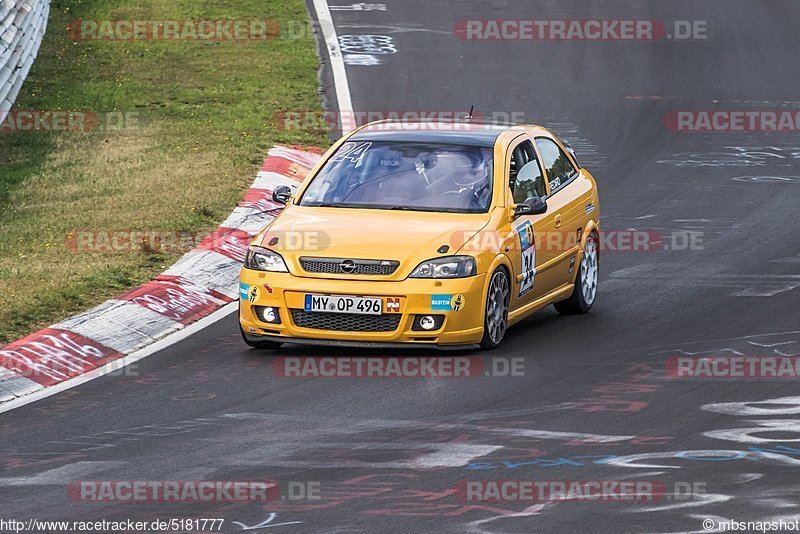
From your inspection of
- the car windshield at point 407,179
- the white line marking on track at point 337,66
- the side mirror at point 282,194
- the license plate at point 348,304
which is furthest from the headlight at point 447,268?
the white line marking on track at point 337,66

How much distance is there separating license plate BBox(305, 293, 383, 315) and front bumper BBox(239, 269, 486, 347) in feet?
0.11

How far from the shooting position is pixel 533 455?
8.73 meters

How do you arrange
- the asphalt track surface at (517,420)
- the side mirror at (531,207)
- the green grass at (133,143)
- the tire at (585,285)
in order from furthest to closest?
the green grass at (133,143)
the tire at (585,285)
the side mirror at (531,207)
the asphalt track surface at (517,420)

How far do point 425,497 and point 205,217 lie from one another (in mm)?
8084

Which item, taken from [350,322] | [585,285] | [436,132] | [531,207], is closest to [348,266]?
[350,322]

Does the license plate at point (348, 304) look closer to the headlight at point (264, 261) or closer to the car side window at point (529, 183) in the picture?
the headlight at point (264, 261)

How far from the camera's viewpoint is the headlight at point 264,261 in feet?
37.7

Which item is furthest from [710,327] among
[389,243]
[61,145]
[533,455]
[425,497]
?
[61,145]

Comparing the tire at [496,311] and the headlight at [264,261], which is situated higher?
the headlight at [264,261]

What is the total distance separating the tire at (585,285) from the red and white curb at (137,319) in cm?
276

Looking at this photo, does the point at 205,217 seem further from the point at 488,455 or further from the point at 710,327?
the point at 488,455

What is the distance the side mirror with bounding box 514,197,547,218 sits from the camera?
1199cm

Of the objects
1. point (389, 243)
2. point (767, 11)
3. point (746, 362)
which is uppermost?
point (767, 11)

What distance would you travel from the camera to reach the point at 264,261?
11609mm
